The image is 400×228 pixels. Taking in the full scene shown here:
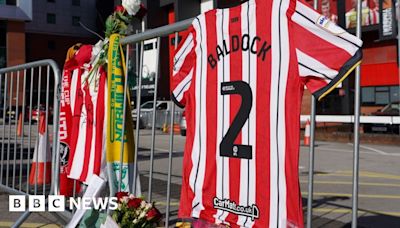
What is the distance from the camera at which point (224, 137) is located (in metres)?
2.92

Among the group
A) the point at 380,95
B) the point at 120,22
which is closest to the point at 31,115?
the point at 120,22

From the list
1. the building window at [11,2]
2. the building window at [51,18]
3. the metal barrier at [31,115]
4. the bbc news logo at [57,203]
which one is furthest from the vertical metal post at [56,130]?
the building window at [51,18]

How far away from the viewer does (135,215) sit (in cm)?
319

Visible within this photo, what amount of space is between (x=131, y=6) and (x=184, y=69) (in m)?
1.14

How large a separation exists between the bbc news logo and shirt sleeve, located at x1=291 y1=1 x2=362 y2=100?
160cm

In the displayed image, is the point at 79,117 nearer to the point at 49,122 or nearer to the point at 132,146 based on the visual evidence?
the point at 132,146

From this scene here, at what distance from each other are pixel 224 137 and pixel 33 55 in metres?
55.4

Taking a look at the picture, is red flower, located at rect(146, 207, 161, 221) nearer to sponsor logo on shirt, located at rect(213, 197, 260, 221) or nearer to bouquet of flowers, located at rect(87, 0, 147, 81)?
sponsor logo on shirt, located at rect(213, 197, 260, 221)

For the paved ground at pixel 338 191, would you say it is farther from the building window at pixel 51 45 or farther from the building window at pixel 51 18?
the building window at pixel 51 18

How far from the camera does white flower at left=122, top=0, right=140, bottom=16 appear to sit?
409 cm

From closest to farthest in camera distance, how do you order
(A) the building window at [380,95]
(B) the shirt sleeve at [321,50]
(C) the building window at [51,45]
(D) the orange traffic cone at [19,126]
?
(B) the shirt sleeve at [321,50] < (D) the orange traffic cone at [19,126] < (A) the building window at [380,95] < (C) the building window at [51,45]

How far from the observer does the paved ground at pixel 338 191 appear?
5.53 m

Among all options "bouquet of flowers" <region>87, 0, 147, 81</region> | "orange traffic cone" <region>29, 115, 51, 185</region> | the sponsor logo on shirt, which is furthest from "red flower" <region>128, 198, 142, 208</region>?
"orange traffic cone" <region>29, 115, 51, 185</region>

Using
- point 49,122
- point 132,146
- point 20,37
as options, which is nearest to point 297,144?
point 132,146
